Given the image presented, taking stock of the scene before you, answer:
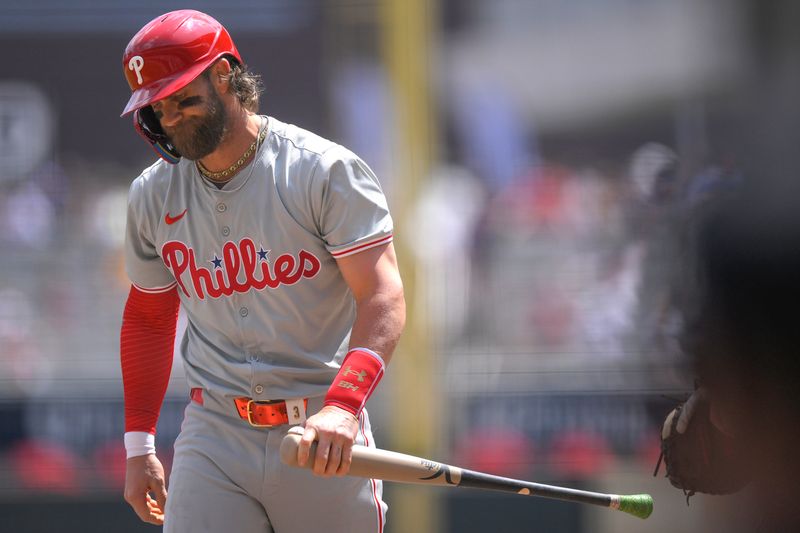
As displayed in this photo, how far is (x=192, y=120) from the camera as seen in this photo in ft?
9.36

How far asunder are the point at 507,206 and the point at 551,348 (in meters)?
0.79

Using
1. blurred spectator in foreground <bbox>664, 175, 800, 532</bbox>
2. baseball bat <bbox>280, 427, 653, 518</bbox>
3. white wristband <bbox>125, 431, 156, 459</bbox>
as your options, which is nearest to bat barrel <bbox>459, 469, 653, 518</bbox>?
baseball bat <bbox>280, 427, 653, 518</bbox>

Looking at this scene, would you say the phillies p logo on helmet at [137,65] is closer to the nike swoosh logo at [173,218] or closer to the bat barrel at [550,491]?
the nike swoosh logo at [173,218]

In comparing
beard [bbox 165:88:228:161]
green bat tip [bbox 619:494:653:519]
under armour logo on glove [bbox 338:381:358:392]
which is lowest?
green bat tip [bbox 619:494:653:519]

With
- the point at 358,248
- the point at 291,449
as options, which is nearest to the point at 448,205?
the point at 358,248

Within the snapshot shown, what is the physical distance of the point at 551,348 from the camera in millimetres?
6137

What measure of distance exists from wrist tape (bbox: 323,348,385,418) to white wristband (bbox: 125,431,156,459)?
0.73 meters

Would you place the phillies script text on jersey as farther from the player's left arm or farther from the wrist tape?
the wrist tape

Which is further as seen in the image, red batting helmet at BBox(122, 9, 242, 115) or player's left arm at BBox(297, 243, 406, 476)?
red batting helmet at BBox(122, 9, 242, 115)

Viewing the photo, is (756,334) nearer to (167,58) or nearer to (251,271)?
(251,271)

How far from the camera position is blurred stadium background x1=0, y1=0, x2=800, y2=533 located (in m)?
6.11

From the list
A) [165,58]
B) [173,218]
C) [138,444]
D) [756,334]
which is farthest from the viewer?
[138,444]

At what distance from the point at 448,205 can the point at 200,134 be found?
136 inches

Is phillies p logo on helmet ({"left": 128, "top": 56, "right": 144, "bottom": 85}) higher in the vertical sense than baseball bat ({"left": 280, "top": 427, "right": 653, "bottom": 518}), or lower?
higher
